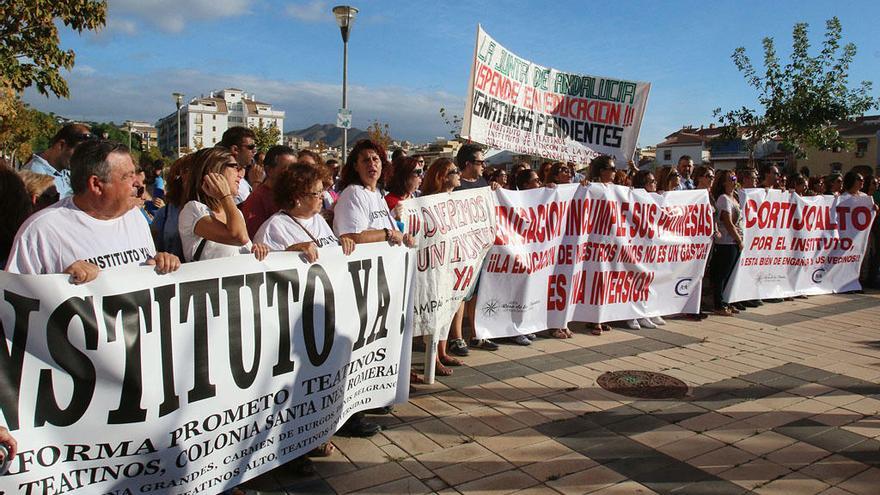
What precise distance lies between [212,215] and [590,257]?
4.54 m

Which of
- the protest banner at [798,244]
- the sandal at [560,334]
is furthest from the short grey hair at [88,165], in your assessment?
the protest banner at [798,244]

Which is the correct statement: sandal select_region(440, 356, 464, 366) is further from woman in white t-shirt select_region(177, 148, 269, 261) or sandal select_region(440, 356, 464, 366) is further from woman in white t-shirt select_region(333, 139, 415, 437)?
woman in white t-shirt select_region(177, 148, 269, 261)

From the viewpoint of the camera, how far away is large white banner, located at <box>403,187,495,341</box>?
4.68m

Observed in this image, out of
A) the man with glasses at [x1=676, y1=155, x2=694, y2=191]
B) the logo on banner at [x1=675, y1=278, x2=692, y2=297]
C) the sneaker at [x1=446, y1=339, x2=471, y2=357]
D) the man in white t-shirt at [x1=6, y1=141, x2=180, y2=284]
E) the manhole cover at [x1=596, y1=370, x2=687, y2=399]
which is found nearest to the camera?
the man in white t-shirt at [x1=6, y1=141, x2=180, y2=284]

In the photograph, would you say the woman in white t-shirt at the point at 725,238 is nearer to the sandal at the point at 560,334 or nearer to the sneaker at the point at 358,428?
the sandal at the point at 560,334

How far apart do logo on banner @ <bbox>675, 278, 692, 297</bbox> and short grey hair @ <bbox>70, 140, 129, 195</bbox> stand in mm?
6538

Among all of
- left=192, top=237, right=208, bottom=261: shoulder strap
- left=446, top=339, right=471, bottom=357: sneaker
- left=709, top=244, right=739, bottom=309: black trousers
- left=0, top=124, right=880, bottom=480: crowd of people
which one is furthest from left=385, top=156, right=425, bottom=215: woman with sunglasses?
left=709, top=244, right=739, bottom=309: black trousers

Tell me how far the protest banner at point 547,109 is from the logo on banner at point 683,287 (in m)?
1.66

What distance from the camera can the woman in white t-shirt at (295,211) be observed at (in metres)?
3.49

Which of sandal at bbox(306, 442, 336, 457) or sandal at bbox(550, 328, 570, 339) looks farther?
sandal at bbox(550, 328, 570, 339)

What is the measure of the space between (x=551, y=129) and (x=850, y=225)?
569 cm

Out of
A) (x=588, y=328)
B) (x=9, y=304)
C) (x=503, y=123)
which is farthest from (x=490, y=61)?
(x=9, y=304)

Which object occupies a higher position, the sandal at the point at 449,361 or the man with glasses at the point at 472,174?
the man with glasses at the point at 472,174

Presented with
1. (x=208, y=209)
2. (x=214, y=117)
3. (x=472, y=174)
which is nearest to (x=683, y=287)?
(x=472, y=174)
